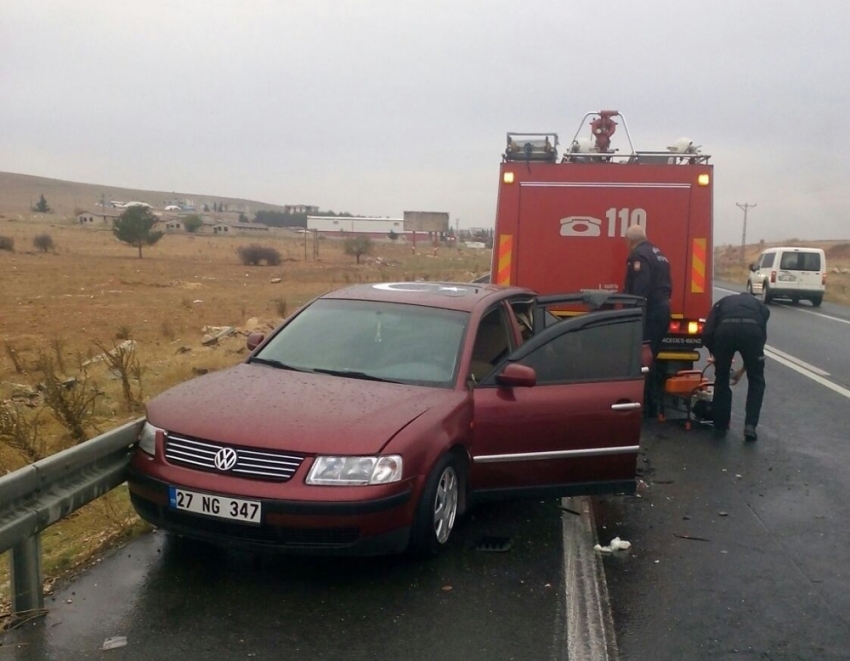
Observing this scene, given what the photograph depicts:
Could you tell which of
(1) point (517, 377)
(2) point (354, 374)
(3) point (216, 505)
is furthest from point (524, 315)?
(3) point (216, 505)

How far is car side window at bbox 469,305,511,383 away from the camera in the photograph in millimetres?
5895

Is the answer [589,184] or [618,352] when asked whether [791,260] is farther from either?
[618,352]

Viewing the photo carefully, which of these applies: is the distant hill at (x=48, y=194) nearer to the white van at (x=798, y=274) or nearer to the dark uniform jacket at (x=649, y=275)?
the white van at (x=798, y=274)

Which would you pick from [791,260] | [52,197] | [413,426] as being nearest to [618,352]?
[413,426]

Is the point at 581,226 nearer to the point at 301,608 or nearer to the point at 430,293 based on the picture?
the point at 430,293

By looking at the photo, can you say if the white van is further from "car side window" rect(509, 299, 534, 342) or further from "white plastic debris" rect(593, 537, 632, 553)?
"white plastic debris" rect(593, 537, 632, 553)

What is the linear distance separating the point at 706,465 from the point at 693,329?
2.33m

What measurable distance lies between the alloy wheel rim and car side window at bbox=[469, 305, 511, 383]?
769mm

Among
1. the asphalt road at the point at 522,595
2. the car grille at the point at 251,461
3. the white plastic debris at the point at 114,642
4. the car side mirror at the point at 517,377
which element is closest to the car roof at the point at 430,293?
the car side mirror at the point at 517,377

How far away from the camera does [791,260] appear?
29703mm

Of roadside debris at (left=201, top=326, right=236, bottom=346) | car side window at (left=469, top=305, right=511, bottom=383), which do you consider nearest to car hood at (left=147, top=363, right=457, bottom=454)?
car side window at (left=469, top=305, right=511, bottom=383)

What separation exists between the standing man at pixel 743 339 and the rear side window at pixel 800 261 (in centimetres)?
2281

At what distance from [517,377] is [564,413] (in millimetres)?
481

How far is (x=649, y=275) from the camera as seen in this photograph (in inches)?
345
